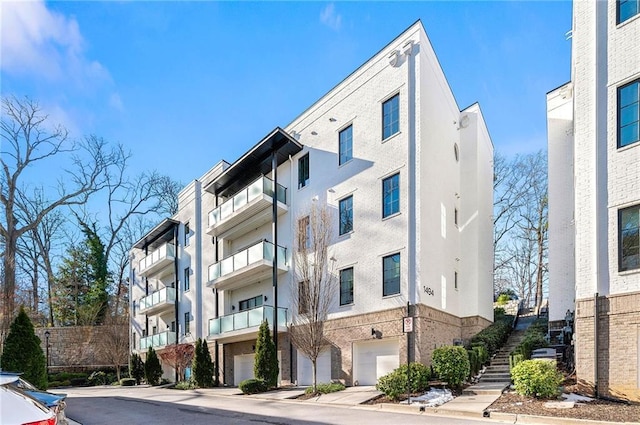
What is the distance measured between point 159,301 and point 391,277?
21088 millimetres

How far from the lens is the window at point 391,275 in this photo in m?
17.4

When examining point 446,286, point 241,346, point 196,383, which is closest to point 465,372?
point 446,286

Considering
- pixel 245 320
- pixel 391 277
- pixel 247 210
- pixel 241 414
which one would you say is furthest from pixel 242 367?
pixel 241 414

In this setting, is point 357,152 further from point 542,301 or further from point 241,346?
point 542,301

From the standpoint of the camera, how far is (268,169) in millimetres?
24406

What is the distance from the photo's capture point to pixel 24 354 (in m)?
13.3

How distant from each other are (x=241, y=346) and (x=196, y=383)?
297cm

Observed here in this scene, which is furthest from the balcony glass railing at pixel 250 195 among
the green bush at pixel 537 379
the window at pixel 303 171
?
the green bush at pixel 537 379

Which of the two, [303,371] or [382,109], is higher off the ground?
[382,109]

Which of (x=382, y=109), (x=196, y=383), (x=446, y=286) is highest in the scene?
(x=382, y=109)

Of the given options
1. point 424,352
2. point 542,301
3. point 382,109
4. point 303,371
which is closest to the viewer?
point 424,352

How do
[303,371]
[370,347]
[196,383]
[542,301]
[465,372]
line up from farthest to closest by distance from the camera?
[542,301]
[196,383]
[303,371]
[370,347]
[465,372]

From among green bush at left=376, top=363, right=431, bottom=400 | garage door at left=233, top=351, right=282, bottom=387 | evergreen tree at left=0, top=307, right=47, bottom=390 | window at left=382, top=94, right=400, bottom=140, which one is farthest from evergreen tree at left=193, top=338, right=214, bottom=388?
window at left=382, top=94, right=400, bottom=140

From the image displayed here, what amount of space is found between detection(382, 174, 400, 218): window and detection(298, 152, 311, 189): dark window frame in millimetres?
4860
